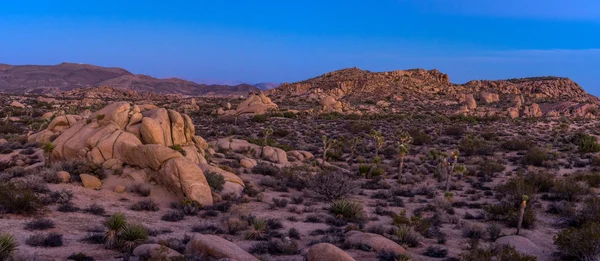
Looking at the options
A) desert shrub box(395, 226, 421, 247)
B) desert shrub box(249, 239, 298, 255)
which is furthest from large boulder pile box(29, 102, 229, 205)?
desert shrub box(395, 226, 421, 247)

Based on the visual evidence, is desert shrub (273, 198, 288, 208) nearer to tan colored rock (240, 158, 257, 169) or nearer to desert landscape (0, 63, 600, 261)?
desert landscape (0, 63, 600, 261)

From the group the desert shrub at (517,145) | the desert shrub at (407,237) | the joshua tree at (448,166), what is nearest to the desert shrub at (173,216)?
the desert shrub at (407,237)

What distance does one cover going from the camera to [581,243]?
29.9ft

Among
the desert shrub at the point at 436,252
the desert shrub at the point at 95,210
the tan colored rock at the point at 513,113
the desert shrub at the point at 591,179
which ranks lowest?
the desert shrub at the point at 95,210

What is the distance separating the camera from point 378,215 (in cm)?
1411

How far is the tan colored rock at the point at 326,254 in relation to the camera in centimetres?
814

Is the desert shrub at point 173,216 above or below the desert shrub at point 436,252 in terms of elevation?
below

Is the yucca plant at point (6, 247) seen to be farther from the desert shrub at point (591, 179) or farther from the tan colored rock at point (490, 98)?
the tan colored rock at point (490, 98)

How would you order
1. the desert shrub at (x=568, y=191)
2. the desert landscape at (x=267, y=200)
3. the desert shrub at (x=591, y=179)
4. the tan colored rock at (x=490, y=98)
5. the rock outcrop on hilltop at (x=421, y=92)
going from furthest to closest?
the tan colored rock at (x=490, y=98), the rock outcrop on hilltop at (x=421, y=92), the desert shrub at (x=591, y=179), the desert shrub at (x=568, y=191), the desert landscape at (x=267, y=200)

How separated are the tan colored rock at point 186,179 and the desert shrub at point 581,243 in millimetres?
10322

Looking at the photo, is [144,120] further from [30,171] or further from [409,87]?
[409,87]

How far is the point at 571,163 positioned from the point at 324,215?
17.9 meters

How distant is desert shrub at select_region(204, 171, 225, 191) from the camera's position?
1535cm

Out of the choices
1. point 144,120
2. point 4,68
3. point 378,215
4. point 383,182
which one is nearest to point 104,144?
point 144,120
